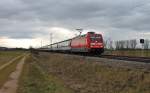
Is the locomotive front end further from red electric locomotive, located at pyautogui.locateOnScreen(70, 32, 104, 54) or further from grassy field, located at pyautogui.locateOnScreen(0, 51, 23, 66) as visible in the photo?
grassy field, located at pyautogui.locateOnScreen(0, 51, 23, 66)

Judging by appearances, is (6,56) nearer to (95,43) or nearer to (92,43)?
(95,43)

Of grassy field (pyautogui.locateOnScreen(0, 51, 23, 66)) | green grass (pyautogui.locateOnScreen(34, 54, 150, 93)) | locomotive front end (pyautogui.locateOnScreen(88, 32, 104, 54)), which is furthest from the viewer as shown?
grassy field (pyautogui.locateOnScreen(0, 51, 23, 66))

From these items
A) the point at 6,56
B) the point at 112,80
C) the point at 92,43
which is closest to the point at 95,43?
the point at 92,43

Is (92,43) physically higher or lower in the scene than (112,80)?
higher

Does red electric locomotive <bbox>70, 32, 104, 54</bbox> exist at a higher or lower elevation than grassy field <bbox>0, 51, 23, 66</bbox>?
higher

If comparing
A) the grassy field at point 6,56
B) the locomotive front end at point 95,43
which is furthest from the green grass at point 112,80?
the grassy field at point 6,56

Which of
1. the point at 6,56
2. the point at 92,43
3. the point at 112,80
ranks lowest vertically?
the point at 112,80

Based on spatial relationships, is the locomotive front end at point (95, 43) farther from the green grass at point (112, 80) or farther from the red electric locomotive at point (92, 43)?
the green grass at point (112, 80)

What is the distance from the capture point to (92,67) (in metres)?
26.7

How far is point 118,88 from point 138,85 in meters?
1.50

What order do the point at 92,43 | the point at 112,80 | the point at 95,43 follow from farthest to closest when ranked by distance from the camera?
the point at 95,43
the point at 92,43
the point at 112,80

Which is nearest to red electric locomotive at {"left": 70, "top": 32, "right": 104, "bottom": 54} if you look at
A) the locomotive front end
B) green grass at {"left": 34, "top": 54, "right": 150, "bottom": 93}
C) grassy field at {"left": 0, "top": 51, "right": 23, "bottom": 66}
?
the locomotive front end

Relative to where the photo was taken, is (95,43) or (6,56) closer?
(95,43)

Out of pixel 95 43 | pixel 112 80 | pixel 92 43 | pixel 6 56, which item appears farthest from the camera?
pixel 6 56
